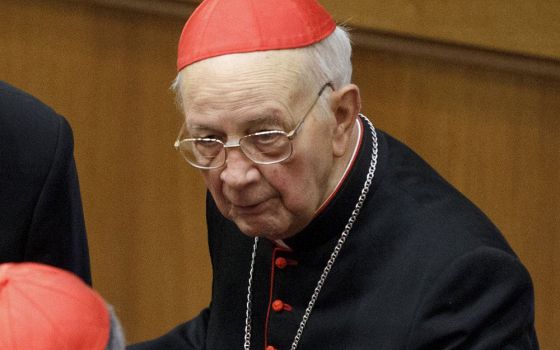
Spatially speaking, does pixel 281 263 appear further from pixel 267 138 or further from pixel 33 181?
pixel 33 181

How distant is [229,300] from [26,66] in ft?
4.02

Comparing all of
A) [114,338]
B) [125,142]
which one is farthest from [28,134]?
[125,142]

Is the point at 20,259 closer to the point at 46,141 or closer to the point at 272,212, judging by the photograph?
the point at 46,141

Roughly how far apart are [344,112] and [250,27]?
218 mm

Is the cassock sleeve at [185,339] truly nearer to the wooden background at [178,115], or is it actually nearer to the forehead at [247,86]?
the forehead at [247,86]

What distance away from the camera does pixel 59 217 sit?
2.60 meters

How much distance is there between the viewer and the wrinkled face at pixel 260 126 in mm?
2133

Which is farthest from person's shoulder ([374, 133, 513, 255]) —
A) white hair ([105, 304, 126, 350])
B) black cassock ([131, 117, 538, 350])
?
white hair ([105, 304, 126, 350])

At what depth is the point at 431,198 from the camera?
93.6 inches

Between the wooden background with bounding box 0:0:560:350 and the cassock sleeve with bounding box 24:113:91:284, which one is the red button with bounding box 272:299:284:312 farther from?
the wooden background with bounding box 0:0:560:350

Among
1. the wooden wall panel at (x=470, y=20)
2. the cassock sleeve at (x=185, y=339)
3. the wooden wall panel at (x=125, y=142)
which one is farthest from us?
the wooden wall panel at (x=125, y=142)

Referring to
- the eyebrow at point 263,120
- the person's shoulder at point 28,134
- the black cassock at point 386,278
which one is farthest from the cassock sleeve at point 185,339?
the eyebrow at point 263,120

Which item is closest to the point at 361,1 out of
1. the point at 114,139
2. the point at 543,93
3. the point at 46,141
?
the point at 543,93

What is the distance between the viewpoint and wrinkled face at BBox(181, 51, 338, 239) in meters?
2.13
